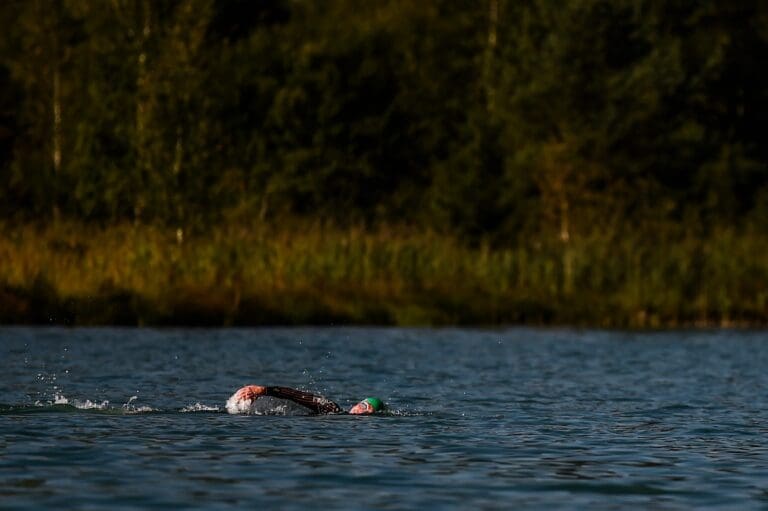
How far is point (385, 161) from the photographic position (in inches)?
2429

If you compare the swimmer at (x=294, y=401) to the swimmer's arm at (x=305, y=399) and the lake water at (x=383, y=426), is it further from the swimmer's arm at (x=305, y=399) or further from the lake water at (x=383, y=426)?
the lake water at (x=383, y=426)

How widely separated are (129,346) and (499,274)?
474 inches

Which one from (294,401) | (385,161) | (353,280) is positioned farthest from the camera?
(385,161)

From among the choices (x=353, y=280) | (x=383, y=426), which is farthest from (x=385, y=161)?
(x=383, y=426)

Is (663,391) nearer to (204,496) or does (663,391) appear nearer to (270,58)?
(204,496)

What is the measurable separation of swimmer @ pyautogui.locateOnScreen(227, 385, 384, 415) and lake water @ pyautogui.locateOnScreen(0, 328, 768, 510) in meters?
0.21

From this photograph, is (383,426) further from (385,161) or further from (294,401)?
(385,161)

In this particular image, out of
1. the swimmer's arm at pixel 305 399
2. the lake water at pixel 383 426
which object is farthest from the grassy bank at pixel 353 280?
the swimmer's arm at pixel 305 399

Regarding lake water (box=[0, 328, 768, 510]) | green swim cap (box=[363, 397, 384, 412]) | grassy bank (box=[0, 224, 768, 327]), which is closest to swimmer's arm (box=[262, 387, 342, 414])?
lake water (box=[0, 328, 768, 510])

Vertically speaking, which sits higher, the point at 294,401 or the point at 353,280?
the point at 353,280

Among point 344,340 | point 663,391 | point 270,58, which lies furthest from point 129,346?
point 270,58

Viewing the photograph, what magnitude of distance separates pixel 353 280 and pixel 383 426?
1878cm

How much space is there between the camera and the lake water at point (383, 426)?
509 inches

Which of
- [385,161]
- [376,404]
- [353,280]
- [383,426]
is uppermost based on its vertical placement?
[385,161]
